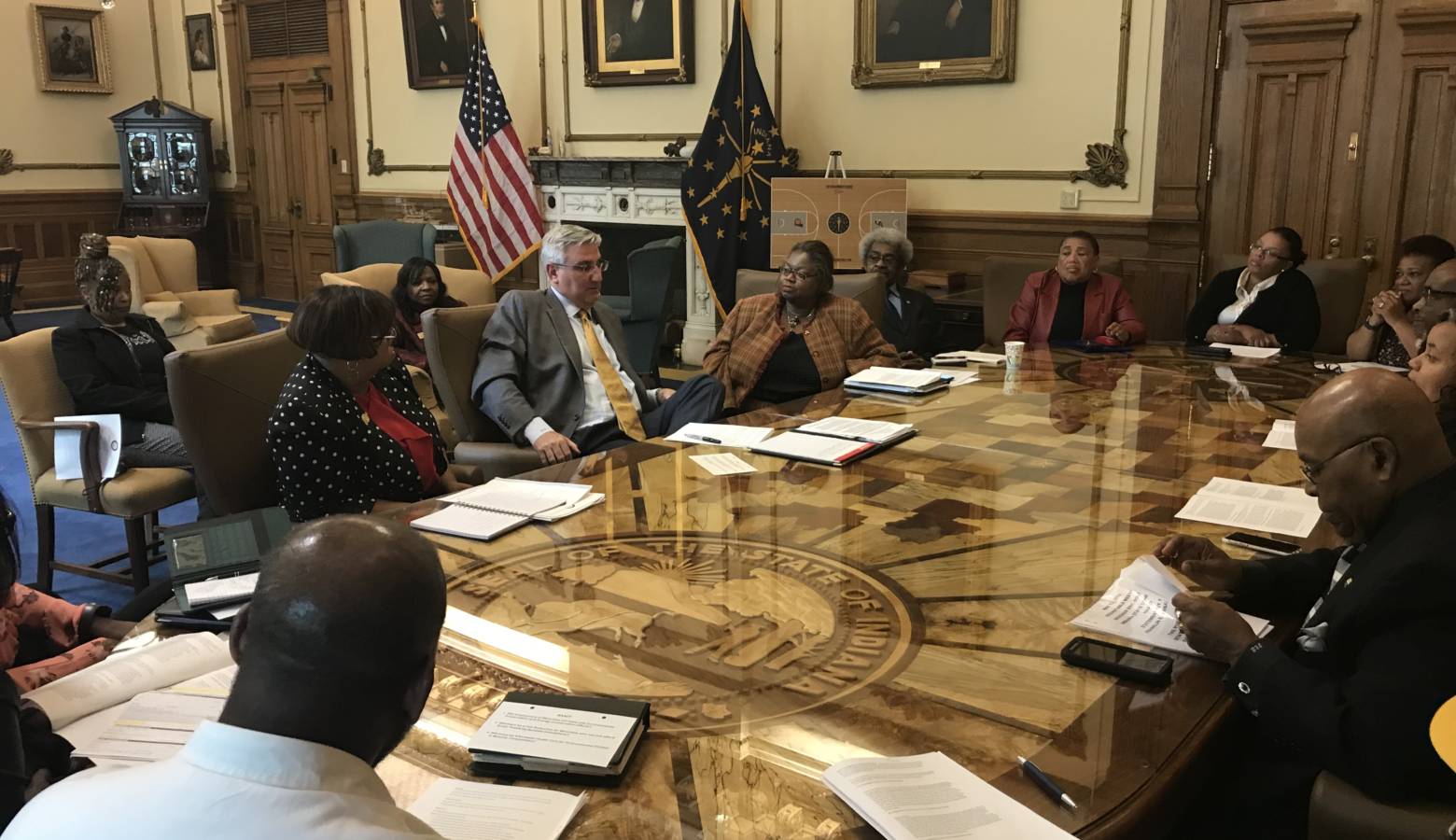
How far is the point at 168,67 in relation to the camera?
11.6m

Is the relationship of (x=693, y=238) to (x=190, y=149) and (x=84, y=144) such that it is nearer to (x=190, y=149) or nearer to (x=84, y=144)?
(x=190, y=149)

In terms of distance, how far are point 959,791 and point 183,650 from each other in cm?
114

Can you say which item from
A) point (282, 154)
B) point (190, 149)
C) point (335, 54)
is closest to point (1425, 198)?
point (335, 54)

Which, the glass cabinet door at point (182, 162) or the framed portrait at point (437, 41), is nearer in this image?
the framed portrait at point (437, 41)

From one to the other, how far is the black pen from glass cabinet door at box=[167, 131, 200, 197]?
11.4 meters

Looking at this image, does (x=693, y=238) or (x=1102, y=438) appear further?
(x=693, y=238)

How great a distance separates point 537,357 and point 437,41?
6159mm

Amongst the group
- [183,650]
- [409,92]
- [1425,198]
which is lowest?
[183,650]

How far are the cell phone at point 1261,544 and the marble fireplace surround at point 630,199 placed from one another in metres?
5.28

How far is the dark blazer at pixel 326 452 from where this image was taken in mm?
2568

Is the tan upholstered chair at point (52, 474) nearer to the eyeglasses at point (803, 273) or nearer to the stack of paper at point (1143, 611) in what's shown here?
the eyeglasses at point (803, 273)

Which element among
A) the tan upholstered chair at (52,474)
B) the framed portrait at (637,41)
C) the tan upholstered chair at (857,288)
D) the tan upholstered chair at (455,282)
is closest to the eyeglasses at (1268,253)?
the tan upholstered chair at (857,288)

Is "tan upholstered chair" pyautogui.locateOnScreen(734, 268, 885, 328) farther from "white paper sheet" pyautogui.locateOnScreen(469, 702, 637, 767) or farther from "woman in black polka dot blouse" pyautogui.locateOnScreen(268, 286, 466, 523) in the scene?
"white paper sheet" pyautogui.locateOnScreen(469, 702, 637, 767)

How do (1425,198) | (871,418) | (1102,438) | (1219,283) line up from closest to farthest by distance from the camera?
(1102,438), (871,418), (1219,283), (1425,198)
